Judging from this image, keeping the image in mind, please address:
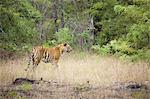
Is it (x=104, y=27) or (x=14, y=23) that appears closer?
(x=14, y=23)

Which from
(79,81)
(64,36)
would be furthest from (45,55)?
(64,36)

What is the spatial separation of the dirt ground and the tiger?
0.28 meters

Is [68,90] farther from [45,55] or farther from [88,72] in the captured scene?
[45,55]

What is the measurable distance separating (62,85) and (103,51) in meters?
7.67

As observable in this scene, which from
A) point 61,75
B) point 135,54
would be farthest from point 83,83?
point 135,54

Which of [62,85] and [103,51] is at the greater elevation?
[103,51]

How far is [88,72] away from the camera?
14.8 metres

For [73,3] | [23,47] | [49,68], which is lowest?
[49,68]

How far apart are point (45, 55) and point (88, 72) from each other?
268cm

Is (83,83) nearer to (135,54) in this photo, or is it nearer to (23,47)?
(135,54)

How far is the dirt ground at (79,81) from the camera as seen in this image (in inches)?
428

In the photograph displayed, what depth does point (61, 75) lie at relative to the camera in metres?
14.2

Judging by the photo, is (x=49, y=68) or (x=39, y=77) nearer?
(x=39, y=77)

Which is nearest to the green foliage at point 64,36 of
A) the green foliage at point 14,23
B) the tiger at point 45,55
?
the green foliage at point 14,23
